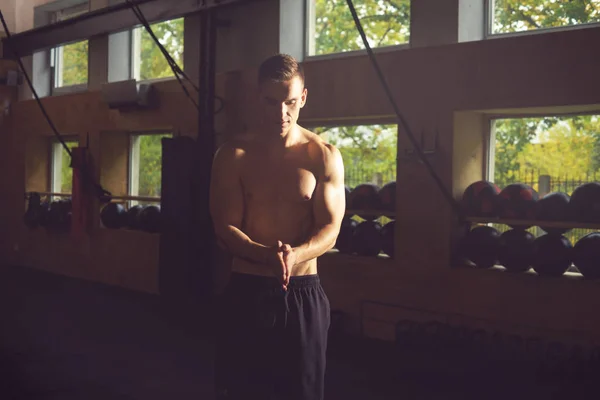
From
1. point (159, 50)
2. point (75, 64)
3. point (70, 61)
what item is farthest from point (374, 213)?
point (70, 61)

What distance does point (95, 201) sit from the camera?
7.91m

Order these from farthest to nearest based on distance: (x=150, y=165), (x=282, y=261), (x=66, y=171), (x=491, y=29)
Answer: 1. (x=66, y=171)
2. (x=150, y=165)
3. (x=491, y=29)
4. (x=282, y=261)

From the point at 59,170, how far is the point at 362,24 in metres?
4.89

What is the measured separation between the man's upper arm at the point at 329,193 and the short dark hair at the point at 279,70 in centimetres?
21

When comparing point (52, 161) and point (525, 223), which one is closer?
point (525, 223)

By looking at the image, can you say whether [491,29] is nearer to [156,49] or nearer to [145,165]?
[156,49]

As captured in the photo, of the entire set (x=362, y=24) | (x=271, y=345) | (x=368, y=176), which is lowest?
(x=271, y=345)

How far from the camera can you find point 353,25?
5.68 meters

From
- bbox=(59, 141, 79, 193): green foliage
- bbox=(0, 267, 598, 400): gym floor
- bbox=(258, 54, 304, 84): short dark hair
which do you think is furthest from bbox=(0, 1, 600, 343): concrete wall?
bbox=(59, 141, 79, 193): green foliage

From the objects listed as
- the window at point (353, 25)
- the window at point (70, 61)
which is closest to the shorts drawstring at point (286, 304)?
the window at point (353, 25)

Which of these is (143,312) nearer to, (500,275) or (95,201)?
(95,201)

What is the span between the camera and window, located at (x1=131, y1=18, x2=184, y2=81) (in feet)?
23.7

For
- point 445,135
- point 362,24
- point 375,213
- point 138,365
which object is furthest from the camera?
point 362,24

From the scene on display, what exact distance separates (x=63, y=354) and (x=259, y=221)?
3184 millimetres
